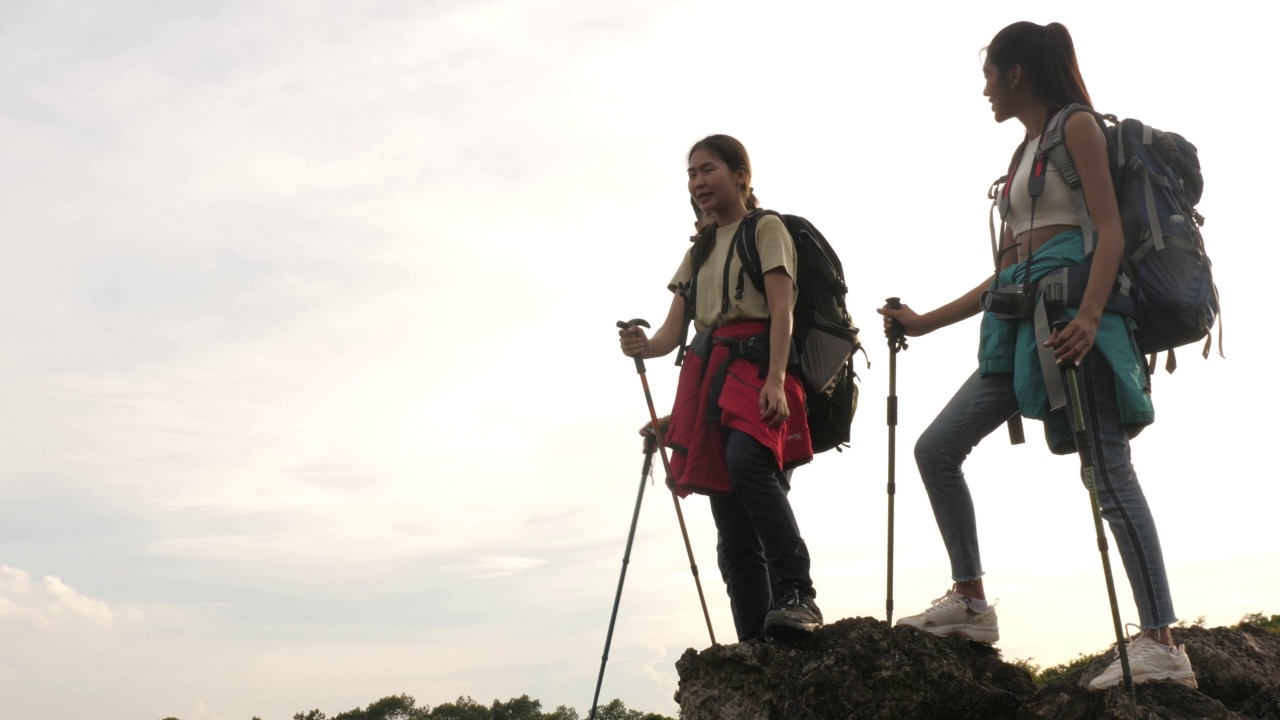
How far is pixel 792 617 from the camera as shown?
20.2 feet

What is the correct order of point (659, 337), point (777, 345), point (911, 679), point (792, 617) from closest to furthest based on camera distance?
point (911, 679) → point (792, 617) → point (777, 345) → point (659, 337)

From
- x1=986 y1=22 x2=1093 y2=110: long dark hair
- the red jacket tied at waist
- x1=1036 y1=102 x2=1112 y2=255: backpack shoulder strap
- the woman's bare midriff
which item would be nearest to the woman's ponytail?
x1=986 y1=22 x2=1093 y2=110: long dark hair

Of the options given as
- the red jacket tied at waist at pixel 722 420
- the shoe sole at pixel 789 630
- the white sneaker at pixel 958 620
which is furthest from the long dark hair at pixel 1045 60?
the shoe sole at pixel 789 630

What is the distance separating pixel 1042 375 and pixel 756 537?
6.11 ft

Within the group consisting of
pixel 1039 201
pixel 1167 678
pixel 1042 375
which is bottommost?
pixel 1167 678

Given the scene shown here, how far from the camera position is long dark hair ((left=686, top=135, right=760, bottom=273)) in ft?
22.6

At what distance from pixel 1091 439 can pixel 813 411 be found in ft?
5.57

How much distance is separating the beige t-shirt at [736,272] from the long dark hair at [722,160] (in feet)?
0.14

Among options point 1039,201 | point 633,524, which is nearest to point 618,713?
A: point 633,524

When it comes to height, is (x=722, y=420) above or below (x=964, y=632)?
above

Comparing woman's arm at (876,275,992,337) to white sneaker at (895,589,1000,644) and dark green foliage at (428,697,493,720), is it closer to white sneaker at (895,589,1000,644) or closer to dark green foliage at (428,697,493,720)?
white sneaker at (895,589,1000,644)

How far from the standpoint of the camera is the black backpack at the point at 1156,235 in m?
5.53

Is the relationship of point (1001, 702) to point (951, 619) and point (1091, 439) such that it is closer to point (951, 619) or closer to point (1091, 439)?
point (951, 619)

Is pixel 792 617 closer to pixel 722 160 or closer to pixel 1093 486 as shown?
pixel 1093 486
